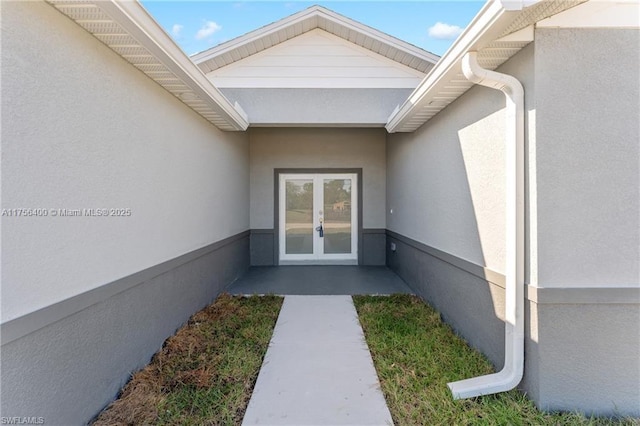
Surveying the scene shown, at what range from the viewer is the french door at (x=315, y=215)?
8.25 meters

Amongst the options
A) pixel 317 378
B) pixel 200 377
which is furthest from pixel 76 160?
pixel 317 378

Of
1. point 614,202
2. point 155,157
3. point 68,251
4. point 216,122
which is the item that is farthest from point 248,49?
point 614,202

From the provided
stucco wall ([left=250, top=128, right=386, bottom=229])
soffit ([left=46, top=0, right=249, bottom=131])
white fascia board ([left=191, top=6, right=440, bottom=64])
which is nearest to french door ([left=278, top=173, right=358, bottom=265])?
stucco wall ([left=250, top=128, right=386, bottom=229])

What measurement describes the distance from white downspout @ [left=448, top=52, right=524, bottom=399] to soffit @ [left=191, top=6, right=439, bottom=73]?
3582mm

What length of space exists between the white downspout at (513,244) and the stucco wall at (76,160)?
10.6ft

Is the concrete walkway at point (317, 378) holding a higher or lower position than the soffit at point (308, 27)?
lower

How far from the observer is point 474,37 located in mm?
2600

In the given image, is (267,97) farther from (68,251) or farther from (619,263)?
(619,263)

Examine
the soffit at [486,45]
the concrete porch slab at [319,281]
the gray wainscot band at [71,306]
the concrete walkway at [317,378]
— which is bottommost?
the concrete walkway at [317,378]

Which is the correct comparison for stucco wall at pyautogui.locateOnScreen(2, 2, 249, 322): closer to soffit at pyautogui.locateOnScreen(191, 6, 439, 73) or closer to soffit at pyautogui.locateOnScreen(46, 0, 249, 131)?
soffit at pyautogui.locateOnScreen(46, 0, 249, 131)

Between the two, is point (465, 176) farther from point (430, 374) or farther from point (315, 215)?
point (315, 215)

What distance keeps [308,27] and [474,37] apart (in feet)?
14.3

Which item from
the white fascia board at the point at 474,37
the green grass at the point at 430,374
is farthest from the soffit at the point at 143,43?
the green grass at the point at 430,374

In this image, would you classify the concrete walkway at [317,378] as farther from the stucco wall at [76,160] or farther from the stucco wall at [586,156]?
the stucco wall at [586,156]
